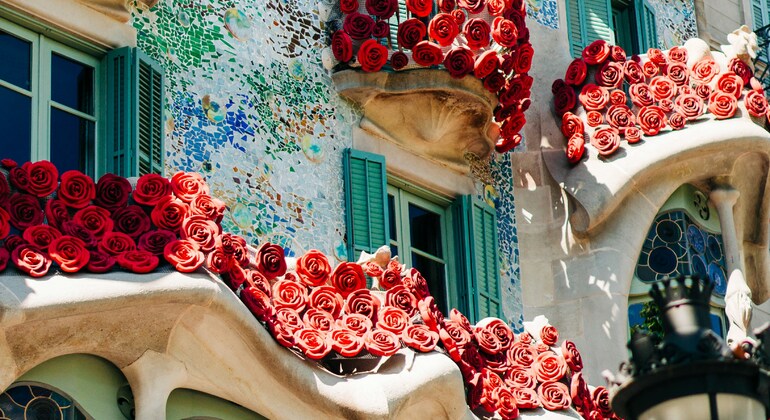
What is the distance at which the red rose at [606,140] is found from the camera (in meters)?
15.9

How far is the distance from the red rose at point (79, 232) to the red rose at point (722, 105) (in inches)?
277

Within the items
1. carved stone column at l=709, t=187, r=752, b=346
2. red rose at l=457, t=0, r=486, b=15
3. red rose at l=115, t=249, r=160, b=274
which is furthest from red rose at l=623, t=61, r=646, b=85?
red rose at l=115, t=249, r=160, b=274

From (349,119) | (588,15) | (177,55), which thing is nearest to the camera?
(177,55)

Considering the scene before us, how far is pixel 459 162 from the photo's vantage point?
51.2 feet

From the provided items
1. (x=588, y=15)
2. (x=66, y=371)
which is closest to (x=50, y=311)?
(x=66, y=371)

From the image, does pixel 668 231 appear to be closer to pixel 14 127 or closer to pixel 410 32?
pixel 410 32

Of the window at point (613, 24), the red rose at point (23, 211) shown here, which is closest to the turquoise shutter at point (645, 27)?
the window at point (613, 24)

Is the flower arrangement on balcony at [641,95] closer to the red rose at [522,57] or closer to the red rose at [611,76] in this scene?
the red rose at [611,76]

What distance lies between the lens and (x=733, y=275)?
1589 cm

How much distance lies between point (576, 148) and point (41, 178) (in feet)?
20.8

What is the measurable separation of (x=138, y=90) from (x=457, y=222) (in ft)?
11.9

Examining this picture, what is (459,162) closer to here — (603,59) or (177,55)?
(603,59)

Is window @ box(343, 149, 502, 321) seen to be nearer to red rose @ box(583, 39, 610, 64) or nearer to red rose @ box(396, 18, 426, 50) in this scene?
red rose @ box(396, 18, 426, 50)

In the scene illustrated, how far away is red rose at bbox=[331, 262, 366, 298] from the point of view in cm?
1215
